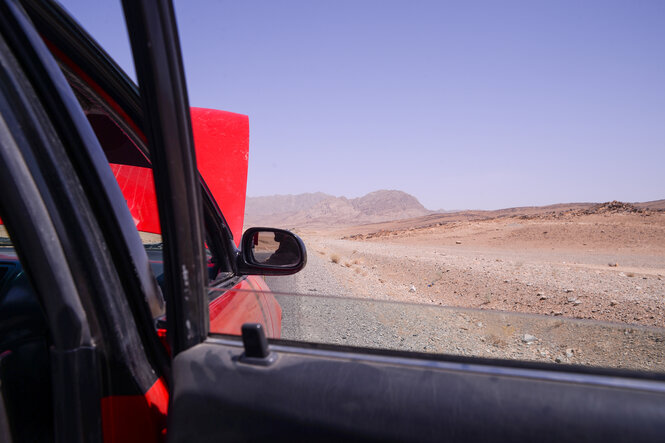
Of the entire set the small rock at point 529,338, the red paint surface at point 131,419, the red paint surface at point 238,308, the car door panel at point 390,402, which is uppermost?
the red paint surface at point 238,308

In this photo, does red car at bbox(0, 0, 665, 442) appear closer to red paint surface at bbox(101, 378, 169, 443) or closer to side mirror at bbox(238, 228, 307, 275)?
red paint surface at bbox(101, 378, 169, 443)

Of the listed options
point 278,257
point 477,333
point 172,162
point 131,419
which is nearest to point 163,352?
point 131,419

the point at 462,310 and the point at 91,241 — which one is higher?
the point at 91,241

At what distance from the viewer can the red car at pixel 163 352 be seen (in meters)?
1.00

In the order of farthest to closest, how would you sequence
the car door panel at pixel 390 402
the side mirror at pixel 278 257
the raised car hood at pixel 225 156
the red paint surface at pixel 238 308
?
the raised car hood at pixel 225 156
the side mirror at pixel 278 257
the red paint surface at pixel 238 308
the car door panel at pixel 390 402

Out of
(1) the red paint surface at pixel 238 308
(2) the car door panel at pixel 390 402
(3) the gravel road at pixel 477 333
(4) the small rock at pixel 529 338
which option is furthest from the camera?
(1) the red paint surface at pixel 238 308

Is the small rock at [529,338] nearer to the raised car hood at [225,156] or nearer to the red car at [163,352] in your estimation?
the red car at [163,352]

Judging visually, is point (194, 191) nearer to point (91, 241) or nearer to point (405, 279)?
point (91, 241)

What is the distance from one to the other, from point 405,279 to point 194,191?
43.2ft

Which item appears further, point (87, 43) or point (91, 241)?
point (87, 43)

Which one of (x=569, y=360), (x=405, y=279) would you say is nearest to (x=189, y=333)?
(x=569, y=360)

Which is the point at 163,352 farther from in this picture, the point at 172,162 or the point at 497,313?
the point at 497,313

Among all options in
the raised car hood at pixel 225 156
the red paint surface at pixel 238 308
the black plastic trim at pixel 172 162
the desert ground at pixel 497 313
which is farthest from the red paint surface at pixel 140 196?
the black plastic trim at pixel 172 162

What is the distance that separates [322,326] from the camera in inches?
58.4
